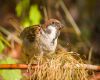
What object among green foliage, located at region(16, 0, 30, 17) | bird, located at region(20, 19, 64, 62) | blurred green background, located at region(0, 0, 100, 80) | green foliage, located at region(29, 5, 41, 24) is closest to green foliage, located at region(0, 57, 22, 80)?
blurred green background, located at region(0, 0, 100, 80)

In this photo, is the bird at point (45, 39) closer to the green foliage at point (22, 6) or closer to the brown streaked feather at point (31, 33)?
the brown streaked feather at point (31, 33)

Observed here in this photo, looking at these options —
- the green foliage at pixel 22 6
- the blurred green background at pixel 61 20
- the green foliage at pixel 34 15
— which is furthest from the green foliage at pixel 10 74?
the green foliage at pixel 34 15

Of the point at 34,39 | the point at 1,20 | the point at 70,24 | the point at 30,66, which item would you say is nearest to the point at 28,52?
the point at 34,39

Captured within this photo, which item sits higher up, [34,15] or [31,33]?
[34,15]

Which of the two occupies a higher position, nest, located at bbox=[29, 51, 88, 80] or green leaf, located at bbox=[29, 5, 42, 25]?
green leaf, located at bbox=[29, 5, 42, 25]

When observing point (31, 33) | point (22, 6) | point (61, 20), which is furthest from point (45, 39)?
point (61, 20)

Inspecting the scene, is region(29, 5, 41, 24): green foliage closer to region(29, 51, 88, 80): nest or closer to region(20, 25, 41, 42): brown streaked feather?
region(20, 25, 41, 42): brown streaked feather

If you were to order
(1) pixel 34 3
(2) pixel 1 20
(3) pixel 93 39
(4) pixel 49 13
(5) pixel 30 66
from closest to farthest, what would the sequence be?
(5) pixel 30 66, (1) pixel 34 3, (4) pixel 49 13, (3) pixel 93 39, (2) pixel 1 20

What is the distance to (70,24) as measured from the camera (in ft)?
14.4

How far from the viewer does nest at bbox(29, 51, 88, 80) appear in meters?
2.33

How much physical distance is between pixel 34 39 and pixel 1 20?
262cm

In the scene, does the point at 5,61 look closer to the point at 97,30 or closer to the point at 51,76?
the point at 51,76

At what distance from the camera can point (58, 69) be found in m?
2.34

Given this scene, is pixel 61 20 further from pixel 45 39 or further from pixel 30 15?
pixel 45 39
